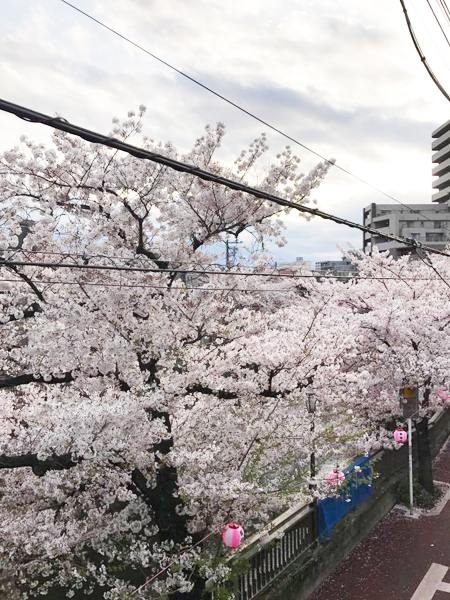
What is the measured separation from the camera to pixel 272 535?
8531mm

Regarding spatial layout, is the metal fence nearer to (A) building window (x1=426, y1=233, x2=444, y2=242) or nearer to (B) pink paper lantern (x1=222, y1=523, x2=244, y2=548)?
(B) pink paper lantern (x1=222, y1=523, x2=244, y2=548)

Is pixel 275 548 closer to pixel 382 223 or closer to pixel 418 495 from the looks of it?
pixel 418 495

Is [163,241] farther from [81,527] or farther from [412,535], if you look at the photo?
[412,535]

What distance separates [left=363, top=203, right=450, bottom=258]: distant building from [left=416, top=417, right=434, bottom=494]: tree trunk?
5331 cm

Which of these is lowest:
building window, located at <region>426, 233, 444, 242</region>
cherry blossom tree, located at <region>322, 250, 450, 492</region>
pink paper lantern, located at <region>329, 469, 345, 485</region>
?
pink paper lantern, located at <region>329, 469, 345, 485</region>

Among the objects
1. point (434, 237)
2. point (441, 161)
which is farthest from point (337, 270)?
point (441, 161)

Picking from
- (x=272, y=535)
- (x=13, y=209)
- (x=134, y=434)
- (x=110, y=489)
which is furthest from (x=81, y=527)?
(x=13, y=209)

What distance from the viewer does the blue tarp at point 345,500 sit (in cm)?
1016

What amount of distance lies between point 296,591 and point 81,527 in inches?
186

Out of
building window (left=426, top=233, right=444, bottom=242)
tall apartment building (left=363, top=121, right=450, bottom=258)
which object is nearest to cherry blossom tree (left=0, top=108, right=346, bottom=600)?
tall apartment building (left=363, top=121, right=450, bottom=258)

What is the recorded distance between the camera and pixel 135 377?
24.1ft

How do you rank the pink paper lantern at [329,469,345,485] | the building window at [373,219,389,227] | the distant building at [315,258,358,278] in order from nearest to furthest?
the pink paper lantern at [329,469,345,485] → the distant building at [315,258,358,278] → the building window at [373,219,389,227]

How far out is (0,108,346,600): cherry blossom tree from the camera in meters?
6.53

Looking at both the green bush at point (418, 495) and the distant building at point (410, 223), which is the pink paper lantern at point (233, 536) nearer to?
the green bush at point (418, 495)
